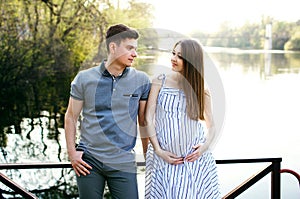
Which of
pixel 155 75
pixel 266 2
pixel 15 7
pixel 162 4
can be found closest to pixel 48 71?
pixel 15 7

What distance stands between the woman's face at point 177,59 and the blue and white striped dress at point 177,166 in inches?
3.5

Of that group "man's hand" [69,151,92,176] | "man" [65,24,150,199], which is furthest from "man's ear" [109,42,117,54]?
"man's hand" [69,151,92,176]

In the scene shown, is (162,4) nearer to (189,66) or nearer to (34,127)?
(34,127)

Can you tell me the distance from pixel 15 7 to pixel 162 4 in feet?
16.7

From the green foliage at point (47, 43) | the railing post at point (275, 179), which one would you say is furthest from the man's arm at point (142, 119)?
the green foliage at point (47, 43)

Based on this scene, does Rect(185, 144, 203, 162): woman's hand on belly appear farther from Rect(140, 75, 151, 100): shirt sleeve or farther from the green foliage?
the green foliage

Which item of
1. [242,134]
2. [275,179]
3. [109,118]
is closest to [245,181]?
[275,179]

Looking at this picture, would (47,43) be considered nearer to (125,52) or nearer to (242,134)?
(242,134)

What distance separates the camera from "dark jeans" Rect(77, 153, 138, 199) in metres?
1.77

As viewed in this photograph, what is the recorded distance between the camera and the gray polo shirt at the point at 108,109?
5.73ft

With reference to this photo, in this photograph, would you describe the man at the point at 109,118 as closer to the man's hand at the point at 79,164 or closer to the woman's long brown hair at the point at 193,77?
the man's hand at the point at 79,164

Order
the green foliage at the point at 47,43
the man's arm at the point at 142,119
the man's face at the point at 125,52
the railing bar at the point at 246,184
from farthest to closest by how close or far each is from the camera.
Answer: the green foliage at the point at 47,43
the railing bar at the point at 246,184
the man's arm at the point at 142,119
the man's face at the point at 125,52

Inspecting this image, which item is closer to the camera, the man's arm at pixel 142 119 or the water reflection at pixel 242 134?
the man's arm at pixel 142 119

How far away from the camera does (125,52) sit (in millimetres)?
1735
